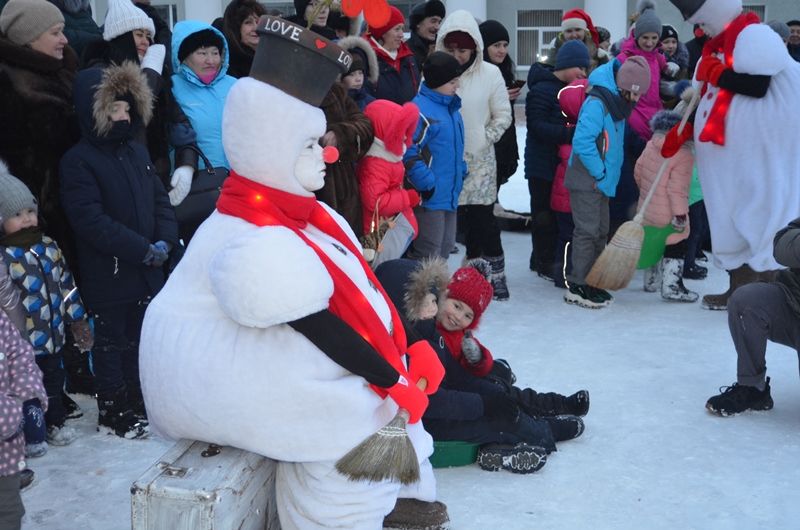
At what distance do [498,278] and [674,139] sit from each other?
4.67ft

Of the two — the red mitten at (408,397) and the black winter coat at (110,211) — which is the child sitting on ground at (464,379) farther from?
the black winter coat at (110,211)

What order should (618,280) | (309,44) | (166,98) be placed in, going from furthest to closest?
(618,280) → (166,98) → (309,44)

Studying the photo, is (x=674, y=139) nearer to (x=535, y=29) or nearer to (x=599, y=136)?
(x=599, y=136)

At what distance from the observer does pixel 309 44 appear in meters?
2.50

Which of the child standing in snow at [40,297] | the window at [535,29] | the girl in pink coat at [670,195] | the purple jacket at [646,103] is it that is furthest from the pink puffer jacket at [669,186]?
the window at [535,29]

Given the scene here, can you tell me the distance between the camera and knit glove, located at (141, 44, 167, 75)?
4.57m

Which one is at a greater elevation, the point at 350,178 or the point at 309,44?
the point at 309,44

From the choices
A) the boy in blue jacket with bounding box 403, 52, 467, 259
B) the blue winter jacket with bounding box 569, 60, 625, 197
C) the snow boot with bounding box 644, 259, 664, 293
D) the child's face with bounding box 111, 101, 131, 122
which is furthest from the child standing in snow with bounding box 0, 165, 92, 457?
the snow boot with bounding box 644, 259, 664, 293

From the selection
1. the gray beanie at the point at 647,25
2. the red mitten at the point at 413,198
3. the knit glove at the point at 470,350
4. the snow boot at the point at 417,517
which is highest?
the gray beanie at the point at 647,25

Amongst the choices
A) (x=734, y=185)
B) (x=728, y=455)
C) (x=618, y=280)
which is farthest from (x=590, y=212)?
(x=728, y=455)

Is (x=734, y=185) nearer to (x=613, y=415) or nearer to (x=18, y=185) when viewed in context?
(x=613, y=415)

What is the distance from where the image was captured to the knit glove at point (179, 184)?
4.56m

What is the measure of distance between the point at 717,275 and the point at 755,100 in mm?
1884

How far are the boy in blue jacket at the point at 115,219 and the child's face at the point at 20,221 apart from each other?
0.66 ft
